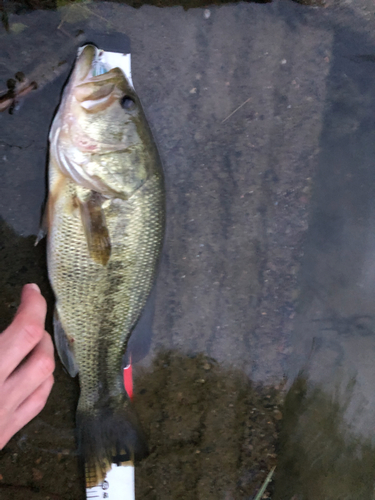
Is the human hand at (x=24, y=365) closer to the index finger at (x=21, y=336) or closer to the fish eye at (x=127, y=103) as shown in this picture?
the index finger at (x=21, y=336)

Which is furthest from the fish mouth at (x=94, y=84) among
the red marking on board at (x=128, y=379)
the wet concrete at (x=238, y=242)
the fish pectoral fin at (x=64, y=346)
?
the red marking on board at (x=128, y=379)

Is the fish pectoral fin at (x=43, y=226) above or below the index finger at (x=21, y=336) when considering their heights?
above

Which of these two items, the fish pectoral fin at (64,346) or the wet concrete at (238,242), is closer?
the fish pectoral fin at (64,346)

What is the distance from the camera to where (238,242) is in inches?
88.4

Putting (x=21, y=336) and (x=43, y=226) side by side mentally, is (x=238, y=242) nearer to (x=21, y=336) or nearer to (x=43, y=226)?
(x=43, y=226)

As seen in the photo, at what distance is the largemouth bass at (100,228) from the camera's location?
5.12ft

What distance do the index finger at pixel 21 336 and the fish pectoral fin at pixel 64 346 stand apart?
0.17 meters

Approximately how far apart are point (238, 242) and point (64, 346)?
4.17 feet

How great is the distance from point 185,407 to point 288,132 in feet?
6.59

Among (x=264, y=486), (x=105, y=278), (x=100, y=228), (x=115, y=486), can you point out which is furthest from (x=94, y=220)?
(x=264, y=486)

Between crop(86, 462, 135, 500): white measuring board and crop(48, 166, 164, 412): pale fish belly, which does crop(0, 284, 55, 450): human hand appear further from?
crop(86, 462, 135, 500): white measuring board

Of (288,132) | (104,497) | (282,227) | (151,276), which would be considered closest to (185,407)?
(104,497)

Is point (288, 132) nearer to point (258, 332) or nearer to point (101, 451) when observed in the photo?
point (258, 332)

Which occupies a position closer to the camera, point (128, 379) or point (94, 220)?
point (94, 220)
